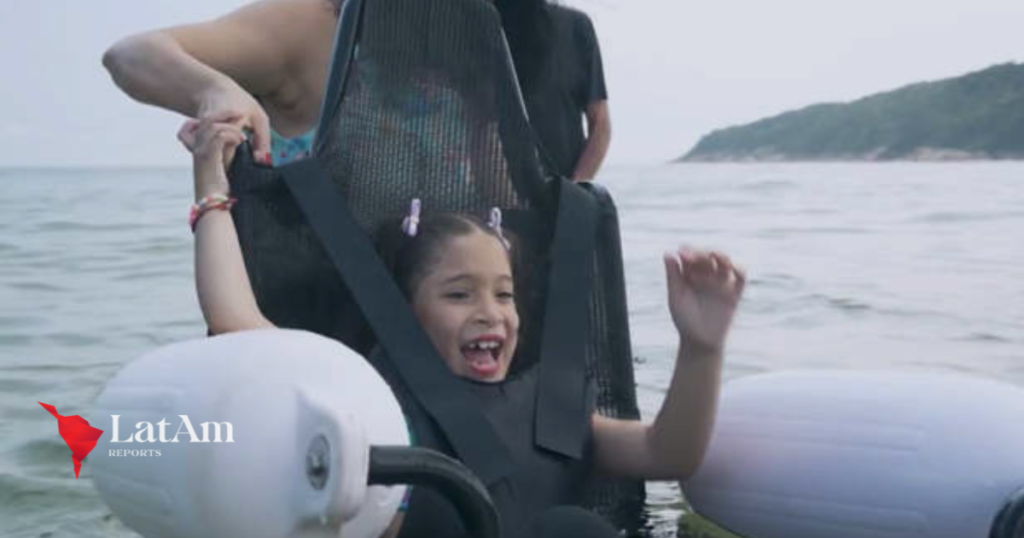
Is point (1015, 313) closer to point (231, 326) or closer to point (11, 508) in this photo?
point (11, 508)

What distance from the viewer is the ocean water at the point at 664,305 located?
148 inches

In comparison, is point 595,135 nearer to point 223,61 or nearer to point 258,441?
point 223,61

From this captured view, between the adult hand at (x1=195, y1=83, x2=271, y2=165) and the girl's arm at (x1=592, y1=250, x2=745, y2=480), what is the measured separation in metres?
0.70

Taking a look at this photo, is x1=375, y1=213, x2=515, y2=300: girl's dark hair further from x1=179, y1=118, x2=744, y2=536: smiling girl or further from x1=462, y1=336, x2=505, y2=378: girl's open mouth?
x1=462, y1=336, x2=505, y2=378: girl's open mouth

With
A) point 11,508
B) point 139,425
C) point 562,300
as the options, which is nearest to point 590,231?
point 562,300

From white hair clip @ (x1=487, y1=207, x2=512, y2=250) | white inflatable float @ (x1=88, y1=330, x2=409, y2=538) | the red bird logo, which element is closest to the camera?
white inflatable float @ (x1=88, y1=330, x2=409, y2=538)

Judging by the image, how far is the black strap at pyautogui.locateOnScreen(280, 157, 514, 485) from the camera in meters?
2.09

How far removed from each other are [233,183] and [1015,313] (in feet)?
15.5

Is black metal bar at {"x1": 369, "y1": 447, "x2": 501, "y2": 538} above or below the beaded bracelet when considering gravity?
below

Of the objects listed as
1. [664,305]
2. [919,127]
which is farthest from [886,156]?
[664,305]

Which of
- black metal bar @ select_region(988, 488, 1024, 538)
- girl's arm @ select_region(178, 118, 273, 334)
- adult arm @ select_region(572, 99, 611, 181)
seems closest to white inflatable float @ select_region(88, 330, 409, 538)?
girl's arm @ select_region(178, 118, 273, 334)

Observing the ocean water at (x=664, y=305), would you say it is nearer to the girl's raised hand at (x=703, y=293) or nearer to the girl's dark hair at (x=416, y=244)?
the girl's dark hair at (x=416, y=244)

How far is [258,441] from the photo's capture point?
5.27 feet

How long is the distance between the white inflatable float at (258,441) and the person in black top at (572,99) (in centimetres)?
145
